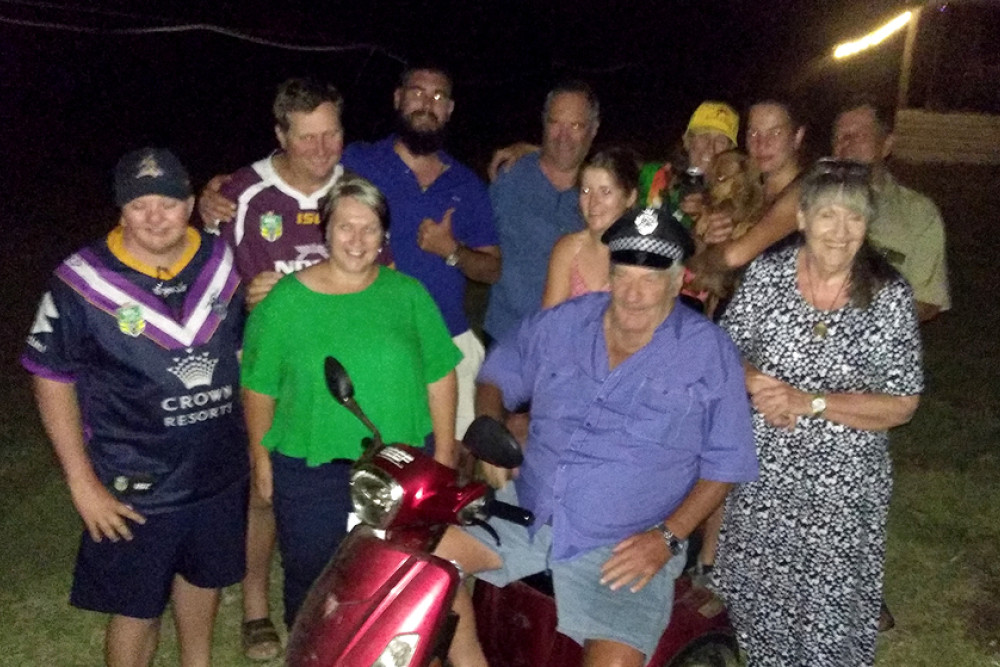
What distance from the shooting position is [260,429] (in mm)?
3094

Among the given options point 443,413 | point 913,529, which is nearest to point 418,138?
point 443,413

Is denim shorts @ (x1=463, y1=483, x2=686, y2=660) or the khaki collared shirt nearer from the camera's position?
denim shorts @ (x1=463, y1=483, x2=686, y2=660)

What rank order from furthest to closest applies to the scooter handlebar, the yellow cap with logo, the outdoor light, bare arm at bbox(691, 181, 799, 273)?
1. the outdoor light
2. the yellow cap with logo
3. bare arm at bbox(691, 181, 799, 273)
4. the scooter handlebar

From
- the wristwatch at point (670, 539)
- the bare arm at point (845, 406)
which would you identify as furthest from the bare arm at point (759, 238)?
the wristwatch at point (670, 539)

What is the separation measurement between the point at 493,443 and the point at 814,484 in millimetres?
1234

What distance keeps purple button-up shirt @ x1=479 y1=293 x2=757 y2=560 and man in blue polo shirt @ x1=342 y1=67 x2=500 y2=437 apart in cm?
131

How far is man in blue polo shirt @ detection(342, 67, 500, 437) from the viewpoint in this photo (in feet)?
13.5

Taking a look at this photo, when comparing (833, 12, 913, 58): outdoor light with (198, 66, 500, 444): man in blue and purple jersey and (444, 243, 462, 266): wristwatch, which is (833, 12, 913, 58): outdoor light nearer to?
(198, 66, 500, 444): man in blue and purple jersey

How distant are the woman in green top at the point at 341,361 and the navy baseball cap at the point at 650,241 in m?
0.69

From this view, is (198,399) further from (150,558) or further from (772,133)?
(772,133)

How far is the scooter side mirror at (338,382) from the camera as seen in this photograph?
254 cm

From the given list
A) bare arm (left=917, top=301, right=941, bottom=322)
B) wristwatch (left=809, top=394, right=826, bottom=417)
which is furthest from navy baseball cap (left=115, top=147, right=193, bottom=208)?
bare arm (left=917, top=301, right=941, bottom=322)

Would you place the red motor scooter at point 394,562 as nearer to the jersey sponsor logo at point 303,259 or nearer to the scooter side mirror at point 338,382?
the scooter side mirror at point 338,382

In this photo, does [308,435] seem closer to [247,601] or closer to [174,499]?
[174,499]
